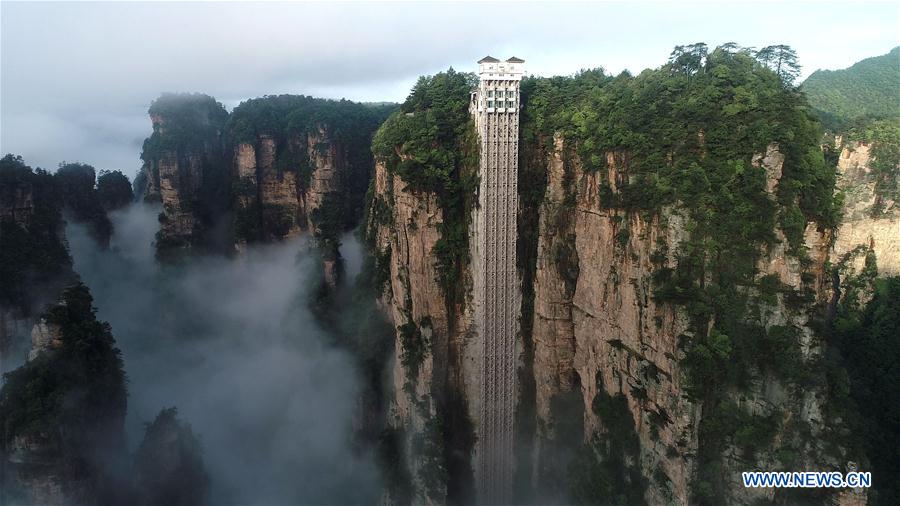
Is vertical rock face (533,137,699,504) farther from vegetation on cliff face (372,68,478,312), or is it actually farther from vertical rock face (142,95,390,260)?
vertical rock face (142,95,390,260)

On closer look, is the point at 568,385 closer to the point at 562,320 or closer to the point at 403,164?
the point at 562,320

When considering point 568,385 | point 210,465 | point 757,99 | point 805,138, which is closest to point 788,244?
point 805,138

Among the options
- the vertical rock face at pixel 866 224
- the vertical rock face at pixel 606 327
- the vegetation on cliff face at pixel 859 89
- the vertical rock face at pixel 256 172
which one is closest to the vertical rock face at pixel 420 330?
the vertical rock face at pixel 606 327

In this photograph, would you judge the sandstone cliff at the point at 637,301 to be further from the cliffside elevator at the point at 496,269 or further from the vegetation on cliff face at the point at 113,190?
the vegetation on cliff face at the point at 113,190

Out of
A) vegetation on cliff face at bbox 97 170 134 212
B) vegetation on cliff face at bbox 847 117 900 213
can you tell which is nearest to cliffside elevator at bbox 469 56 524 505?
vegetation on cliff face at bbox 847 117 900 213

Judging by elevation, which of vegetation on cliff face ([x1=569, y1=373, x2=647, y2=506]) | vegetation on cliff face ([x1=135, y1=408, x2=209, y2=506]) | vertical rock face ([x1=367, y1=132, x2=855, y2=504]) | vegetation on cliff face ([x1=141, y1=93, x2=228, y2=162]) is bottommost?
vegetation on cliff face ([x1=135, y1=408, x2=209, y2=506])
